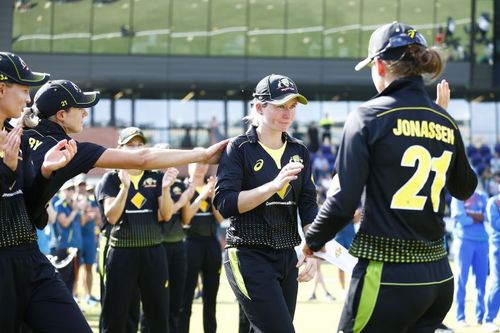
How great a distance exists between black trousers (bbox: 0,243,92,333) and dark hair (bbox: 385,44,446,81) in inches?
97.3

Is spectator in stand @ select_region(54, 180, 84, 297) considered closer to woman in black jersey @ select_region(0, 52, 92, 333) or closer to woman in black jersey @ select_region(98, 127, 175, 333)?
woman in black jersey @ select_region(98, 127, 175, 333)

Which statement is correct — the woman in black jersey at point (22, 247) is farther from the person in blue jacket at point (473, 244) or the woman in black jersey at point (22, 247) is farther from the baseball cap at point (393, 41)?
the person in blue jacket at point (473, 244)

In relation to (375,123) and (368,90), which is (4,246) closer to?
(375,123)

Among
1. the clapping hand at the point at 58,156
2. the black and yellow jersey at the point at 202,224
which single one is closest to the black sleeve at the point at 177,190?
the black and yellow jersey at the point at 202,224

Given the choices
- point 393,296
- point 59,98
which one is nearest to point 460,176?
point 393,296

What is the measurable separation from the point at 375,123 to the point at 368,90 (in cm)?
3825

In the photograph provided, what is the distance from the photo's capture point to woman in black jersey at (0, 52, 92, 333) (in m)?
5.58

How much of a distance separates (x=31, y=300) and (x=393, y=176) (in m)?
2.44

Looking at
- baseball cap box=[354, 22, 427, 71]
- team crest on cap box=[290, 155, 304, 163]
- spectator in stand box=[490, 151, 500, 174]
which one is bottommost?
spectator in stand box=[490, 151, 500, 174]

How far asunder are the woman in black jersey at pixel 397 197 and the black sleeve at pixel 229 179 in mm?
1667

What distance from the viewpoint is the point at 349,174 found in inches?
185

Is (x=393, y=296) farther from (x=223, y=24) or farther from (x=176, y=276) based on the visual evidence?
(x=223, y=24)

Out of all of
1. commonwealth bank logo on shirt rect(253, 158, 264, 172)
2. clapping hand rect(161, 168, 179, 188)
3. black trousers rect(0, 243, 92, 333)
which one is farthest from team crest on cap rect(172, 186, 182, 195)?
black trousers rect(0, 243, 92, 333)

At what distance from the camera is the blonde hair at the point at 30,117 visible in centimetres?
638
